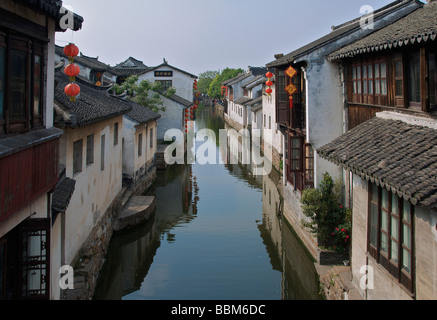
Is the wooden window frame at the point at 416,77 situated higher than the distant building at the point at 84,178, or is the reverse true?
the wooden window frame at the point at 416,77

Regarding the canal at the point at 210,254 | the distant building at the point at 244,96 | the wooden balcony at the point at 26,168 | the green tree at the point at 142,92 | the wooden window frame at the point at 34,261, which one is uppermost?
the distant building at the point at 244,96

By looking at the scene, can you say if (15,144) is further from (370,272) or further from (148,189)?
(148,189)

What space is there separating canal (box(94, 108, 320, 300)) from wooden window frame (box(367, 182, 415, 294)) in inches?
144

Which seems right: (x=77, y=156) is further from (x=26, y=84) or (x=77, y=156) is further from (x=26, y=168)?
(x=26, y=168)

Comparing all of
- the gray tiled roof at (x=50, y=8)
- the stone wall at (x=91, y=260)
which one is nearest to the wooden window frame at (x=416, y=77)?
the gray tiled roof at (x=50, y=8)

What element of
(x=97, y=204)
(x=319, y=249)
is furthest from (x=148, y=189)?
(x=319, y=249)

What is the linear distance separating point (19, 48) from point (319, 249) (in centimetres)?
905

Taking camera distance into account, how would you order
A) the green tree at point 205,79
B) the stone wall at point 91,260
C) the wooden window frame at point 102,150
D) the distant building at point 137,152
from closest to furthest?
the stone wall at point 91,260
the wooden window frame at point 102,150
the distant building at point 137,152
the green tree at point 205,79

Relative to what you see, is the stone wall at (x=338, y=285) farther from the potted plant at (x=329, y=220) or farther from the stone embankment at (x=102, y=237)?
the stone embankment at (x=102, y=237)

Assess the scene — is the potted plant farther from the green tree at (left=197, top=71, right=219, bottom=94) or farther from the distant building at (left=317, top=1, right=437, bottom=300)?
the green tree at (left=197, top=71, right=219, bottom=94)

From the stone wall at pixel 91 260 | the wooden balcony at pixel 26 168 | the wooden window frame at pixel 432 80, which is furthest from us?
the stone wall at pixel 91 260

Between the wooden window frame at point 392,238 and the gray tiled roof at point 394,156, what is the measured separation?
546mm

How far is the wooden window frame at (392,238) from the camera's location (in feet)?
21.7

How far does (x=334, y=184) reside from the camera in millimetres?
13414
